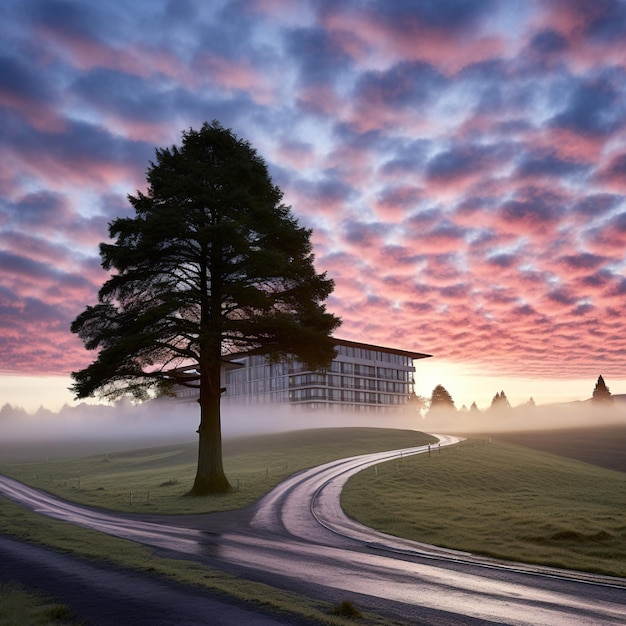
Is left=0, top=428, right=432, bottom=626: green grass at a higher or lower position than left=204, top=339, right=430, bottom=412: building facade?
lower

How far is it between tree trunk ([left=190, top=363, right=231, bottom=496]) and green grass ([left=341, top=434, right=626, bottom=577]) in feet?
25.4

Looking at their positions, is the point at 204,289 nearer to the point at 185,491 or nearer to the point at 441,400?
the point at 185,491

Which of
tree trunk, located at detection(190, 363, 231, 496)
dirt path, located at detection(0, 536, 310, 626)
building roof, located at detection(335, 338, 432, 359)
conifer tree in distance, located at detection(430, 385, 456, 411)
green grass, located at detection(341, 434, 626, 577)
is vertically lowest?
green grass, located at detection(341, 434, 626, 577)

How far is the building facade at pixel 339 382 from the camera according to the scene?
12150cm

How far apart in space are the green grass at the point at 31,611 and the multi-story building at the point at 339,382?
105m

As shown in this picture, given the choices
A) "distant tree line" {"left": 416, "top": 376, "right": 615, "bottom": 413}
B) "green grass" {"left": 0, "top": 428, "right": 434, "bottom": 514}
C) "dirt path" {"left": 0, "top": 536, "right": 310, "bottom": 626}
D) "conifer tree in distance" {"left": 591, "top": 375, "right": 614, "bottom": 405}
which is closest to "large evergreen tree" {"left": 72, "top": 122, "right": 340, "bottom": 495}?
"green grass" {"left": 0, "top": 428, "right": 434, "bottom": 514}

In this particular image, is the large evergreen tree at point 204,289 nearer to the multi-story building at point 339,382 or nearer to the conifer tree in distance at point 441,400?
the multi-story building at point 339,382

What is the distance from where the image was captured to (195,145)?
37.8 metres

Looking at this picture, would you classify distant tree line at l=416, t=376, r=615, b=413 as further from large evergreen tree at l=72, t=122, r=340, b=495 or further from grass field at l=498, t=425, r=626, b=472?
large evergreen tree at l=72, t=122, r=340, b=495

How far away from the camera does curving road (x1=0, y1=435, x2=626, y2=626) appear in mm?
11438

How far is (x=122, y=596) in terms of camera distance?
11031 millimetres

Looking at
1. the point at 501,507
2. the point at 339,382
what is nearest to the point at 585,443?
the point at 339,382

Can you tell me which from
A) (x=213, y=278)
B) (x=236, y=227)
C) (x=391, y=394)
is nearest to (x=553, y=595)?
(x=236, y=227)

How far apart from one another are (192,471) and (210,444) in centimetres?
2220
